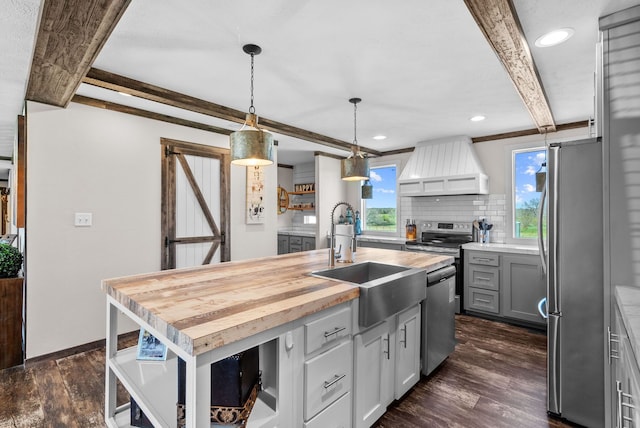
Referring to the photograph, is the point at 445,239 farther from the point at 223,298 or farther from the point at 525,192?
the point at 223,298

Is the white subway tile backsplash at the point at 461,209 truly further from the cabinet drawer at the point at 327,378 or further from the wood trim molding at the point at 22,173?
the wood trim molding at the point at 22,173

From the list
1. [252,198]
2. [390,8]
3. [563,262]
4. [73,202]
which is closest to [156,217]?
[73,202]

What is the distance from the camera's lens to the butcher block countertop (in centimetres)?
108

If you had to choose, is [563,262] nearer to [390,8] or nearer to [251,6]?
[390,8]

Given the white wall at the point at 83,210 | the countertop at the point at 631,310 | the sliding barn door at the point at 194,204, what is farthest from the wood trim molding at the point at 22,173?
the countertop at the point at 631,310

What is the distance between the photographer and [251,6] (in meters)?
1.69

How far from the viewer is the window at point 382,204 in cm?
562

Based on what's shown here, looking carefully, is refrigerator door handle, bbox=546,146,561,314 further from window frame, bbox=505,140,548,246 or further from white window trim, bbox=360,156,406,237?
white window trim, bbox=360,156,406,237

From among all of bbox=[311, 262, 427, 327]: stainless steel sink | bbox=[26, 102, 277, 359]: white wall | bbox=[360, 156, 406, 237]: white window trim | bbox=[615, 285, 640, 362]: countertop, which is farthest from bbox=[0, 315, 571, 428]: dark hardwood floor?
bbox=[360, 156, 406, 237]: white window trim

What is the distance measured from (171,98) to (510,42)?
262cm

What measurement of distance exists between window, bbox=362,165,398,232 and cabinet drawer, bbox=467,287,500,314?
5.83 ft

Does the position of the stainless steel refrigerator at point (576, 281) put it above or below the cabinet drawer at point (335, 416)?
above

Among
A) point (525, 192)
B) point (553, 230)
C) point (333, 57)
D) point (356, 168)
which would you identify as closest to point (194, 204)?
point (356, 168)

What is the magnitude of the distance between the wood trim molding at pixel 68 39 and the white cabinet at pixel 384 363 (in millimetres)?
2010
